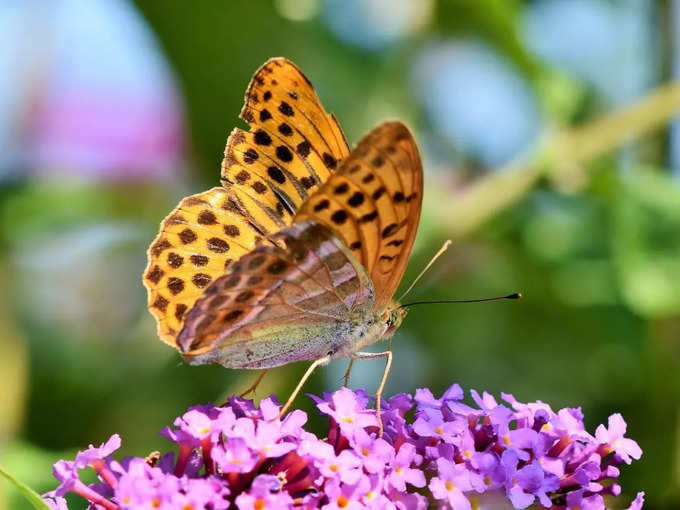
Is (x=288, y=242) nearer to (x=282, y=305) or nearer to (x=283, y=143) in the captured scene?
(x=282, y=305)

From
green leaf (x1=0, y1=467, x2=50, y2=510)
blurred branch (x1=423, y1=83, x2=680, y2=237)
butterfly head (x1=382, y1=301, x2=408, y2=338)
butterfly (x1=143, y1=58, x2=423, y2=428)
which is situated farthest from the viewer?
blurred branch (x1=423, y1=83, x2=680, y2=237)

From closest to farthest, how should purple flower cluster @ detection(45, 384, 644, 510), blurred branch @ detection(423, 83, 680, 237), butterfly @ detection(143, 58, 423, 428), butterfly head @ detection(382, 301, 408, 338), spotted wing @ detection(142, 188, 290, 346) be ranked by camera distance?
1. purple flower cluster @ detection(45, 384, 644, 510)
2. butterfly @ detection(143, 58, 423, 428)
3. spotted wing @ detection(142, 188, 290, 346)
4. butterfly head @ detection(382, 301, 408, 338)
5. blurred branch @ detection(423, 83, 680, 237)

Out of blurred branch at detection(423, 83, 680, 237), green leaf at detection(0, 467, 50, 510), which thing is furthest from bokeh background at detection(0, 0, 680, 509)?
green leaf at detection(0, 467, 50, 510)

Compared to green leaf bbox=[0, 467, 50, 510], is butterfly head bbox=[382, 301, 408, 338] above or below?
above

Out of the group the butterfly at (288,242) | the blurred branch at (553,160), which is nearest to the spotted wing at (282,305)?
the butterfly at (288,242)

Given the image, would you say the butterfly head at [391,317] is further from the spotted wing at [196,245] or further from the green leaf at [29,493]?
the green leaf at [29,493]

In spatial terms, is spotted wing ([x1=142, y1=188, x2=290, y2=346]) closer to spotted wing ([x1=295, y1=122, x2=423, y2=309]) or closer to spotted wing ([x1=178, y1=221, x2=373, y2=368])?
spotted wing ([x1=178, y1=221, x2=373, y2=368])
